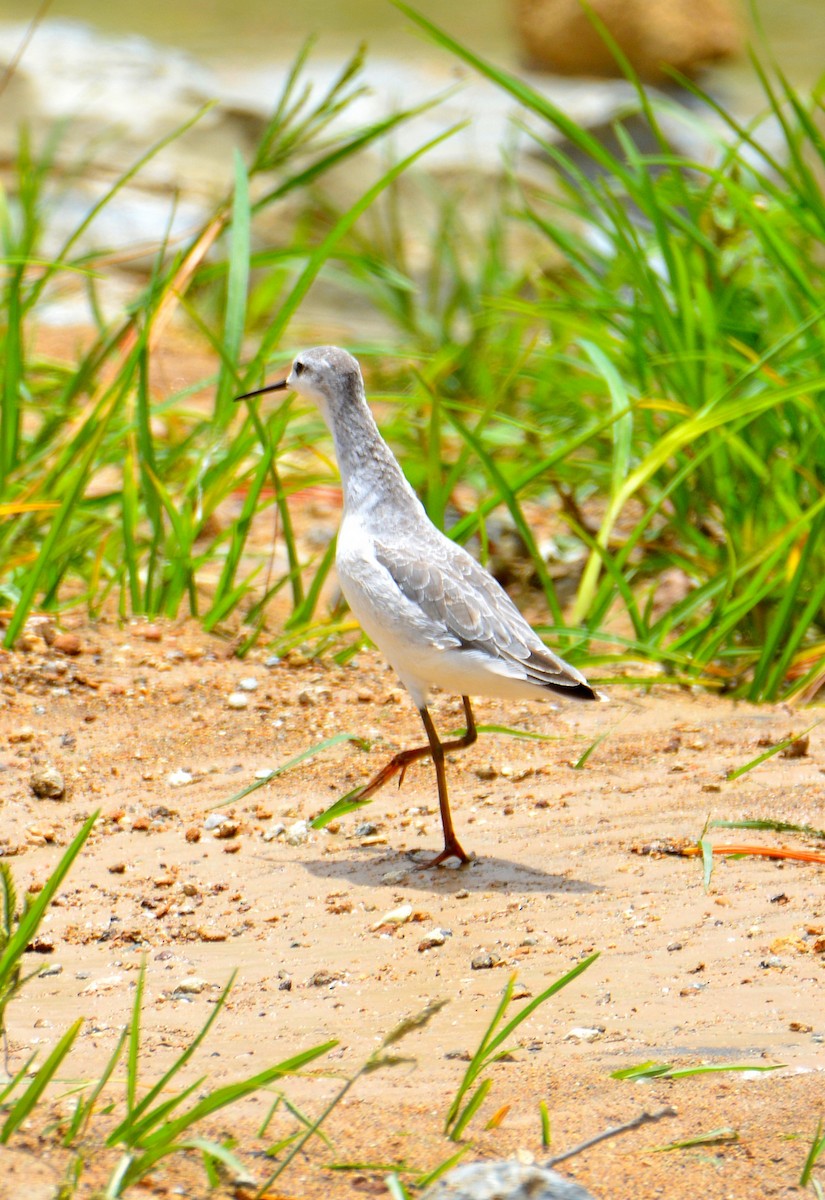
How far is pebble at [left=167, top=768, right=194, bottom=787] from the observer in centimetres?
339

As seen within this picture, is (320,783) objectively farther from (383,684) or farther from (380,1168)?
(380,1168)

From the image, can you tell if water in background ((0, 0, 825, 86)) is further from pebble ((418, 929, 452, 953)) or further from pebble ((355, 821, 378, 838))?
pebble ((418, 929, 452, 953))

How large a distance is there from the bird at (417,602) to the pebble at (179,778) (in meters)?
0.46

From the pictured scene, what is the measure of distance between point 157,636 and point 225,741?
1.89 ft

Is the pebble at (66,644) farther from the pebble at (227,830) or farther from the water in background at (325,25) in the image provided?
the water in background at (325,25)

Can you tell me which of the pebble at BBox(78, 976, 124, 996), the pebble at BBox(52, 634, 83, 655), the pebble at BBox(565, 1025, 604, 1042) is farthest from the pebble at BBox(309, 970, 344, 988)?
the pebble at BBox(52, 634, 83, 655)

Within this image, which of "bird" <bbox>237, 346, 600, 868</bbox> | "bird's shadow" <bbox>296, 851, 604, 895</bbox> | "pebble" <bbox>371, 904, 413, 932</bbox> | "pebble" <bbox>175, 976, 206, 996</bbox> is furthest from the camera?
"bird" <bbox>237, 346, 600, 868</bbox>

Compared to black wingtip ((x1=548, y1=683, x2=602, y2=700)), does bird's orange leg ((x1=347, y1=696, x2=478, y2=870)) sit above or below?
below

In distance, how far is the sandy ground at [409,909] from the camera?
6.70 ft

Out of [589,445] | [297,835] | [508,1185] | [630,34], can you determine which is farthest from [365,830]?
[630,34]

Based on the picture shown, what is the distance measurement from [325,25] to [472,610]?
10.8 m

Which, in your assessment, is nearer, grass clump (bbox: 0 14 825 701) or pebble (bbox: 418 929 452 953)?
pebble (bbox: 418 929 452 953)

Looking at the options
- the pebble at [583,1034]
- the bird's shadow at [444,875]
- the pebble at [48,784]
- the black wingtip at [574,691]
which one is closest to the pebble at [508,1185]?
the pebble at [583,1034]

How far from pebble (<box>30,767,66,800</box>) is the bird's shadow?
642mm
